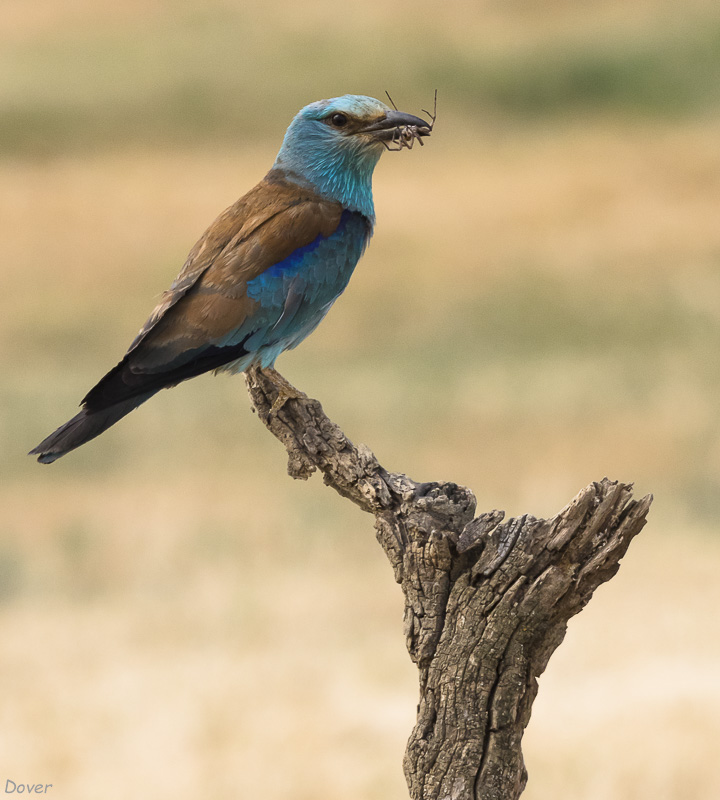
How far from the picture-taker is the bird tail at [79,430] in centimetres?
290

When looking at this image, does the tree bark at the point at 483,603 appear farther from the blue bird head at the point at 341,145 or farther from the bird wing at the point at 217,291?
the blue bird head at the point at 341,145

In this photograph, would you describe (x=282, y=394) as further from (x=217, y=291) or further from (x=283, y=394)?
(x=217, y=291)

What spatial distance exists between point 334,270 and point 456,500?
3.23ft

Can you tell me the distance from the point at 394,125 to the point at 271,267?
628mm

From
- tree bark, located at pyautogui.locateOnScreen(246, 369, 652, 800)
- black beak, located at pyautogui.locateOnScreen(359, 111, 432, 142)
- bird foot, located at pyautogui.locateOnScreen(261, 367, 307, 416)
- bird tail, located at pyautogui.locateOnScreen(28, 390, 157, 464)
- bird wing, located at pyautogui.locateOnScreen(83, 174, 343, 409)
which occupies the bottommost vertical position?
tree bark, located at pyautogui.locateOnScreen(246, 369, 652, 800)

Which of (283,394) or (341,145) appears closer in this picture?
(283,394)

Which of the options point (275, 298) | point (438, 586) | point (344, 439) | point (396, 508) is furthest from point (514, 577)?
point (275, 298)

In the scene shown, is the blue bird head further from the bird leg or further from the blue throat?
the bird leg

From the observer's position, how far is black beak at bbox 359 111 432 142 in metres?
3.22

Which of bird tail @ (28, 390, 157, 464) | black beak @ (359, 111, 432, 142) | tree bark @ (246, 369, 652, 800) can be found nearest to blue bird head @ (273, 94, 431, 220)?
black beak @ (359, 111, 432, 142)

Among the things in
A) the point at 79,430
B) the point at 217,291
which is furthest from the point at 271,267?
the point at 79,430

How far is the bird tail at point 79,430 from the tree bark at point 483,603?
0.81m

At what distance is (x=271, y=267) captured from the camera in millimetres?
3258

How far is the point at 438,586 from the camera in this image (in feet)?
8.96
